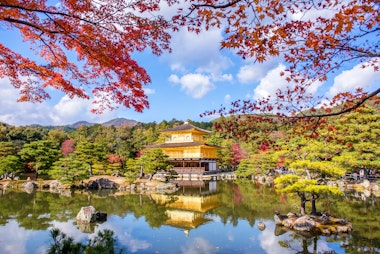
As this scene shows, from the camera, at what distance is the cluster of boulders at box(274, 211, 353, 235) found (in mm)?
7504

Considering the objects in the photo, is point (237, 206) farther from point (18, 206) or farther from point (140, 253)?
point (18, 206)

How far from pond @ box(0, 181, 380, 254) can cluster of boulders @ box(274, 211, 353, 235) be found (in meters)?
0.27

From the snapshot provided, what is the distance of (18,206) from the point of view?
12000 millimetres

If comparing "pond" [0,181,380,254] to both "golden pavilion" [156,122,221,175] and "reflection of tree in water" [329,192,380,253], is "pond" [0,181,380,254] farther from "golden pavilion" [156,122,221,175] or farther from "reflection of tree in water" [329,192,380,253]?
"golden pavilion" [156,122,221,175]

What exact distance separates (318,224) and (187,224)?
394cm

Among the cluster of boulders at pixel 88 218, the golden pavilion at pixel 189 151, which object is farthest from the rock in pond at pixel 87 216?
the golden pavilion at pixel 189 151

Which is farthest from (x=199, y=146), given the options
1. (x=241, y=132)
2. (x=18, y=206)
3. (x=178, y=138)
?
(x=241, y=132)

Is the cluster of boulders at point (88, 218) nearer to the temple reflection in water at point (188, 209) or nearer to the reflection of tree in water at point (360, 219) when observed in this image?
the temple reflection in water at point (188, 209)

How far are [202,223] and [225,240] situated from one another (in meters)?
1.97

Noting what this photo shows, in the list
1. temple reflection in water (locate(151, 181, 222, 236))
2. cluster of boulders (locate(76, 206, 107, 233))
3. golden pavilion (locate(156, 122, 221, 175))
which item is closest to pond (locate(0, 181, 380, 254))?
temple reflection in water (locate(151, 181, 222, 236))

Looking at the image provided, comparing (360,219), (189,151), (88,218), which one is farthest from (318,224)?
(189,151)

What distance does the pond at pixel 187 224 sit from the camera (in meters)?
6.71

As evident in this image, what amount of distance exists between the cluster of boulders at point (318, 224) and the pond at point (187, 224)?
270 millimetres

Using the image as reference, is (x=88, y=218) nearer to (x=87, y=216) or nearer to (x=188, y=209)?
(x=87, y=216)
